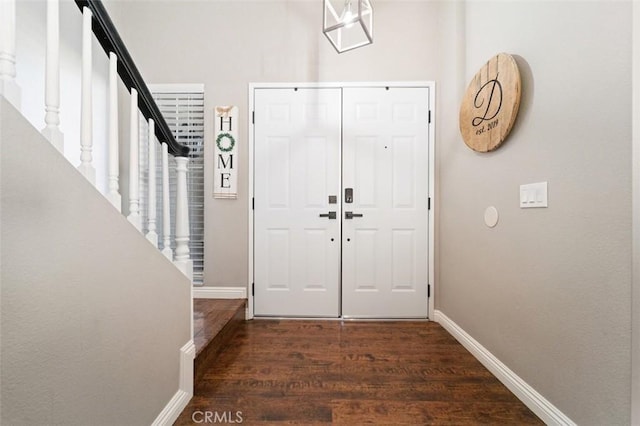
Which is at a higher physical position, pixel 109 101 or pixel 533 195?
pixel 109 101

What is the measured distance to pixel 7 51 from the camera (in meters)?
0.66

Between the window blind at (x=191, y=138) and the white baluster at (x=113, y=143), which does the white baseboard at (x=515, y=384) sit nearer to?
the white baluster at (x=113, y=143)

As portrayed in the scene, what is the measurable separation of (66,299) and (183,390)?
36.3 inches

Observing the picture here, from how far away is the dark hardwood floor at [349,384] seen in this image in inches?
51.5

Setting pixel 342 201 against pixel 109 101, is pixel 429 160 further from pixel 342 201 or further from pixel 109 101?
pixel 109 101

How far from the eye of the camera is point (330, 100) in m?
2.48

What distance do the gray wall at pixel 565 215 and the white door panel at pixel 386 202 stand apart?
0.69 metres

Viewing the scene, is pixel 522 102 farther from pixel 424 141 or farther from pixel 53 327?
pixel 53 327

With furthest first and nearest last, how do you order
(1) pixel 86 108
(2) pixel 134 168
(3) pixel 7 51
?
(2) pixel 134 168 < (1) pixel 86 108 < (3) pixel 7 51

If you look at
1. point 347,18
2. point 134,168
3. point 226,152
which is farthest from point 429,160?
point 134,168

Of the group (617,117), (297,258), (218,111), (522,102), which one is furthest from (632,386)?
(218,111)

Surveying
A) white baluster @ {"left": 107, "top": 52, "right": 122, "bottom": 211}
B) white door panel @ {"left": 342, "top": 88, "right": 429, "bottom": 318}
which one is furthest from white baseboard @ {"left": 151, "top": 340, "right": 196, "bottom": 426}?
white door panel @ {"left": 342, "top": 88, "right": 429, "bottom": 318}

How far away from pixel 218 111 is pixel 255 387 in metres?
2.31

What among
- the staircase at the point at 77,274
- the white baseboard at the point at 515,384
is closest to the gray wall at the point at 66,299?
the staircase at the point at 77,274
